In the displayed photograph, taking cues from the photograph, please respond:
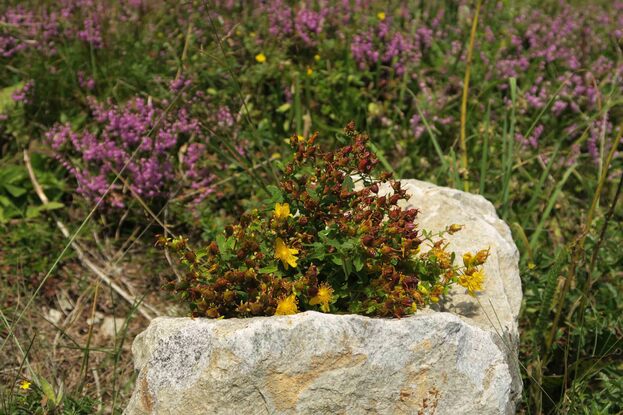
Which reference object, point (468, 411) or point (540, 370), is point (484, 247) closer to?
point (540, 370)

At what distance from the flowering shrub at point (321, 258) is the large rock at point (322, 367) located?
143 millimetres

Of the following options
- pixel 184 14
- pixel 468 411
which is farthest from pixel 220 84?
pixel 468 411

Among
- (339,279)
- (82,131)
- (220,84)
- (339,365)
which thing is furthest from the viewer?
(220,84)

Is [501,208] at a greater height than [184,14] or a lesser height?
lesser

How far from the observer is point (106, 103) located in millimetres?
4375

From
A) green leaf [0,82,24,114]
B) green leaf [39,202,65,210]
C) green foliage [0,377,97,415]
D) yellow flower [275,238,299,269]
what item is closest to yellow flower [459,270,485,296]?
yellow flower [275,238,299,269]

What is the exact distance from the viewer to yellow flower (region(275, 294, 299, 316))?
8.00 feet

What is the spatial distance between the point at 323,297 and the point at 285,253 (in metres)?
0.21

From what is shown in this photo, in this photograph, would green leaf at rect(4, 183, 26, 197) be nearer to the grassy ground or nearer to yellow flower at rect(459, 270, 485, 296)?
the grassy ground

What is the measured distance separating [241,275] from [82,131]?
2.28 metres

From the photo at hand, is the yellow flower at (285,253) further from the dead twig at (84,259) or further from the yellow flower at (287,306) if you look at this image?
the dead twig at (84,259)

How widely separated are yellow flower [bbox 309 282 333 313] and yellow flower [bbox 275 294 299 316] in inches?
2.9

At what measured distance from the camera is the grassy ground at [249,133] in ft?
12.1

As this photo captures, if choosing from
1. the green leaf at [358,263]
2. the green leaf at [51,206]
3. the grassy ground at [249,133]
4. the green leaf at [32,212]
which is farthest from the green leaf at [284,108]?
the green leaf at [358,263]
